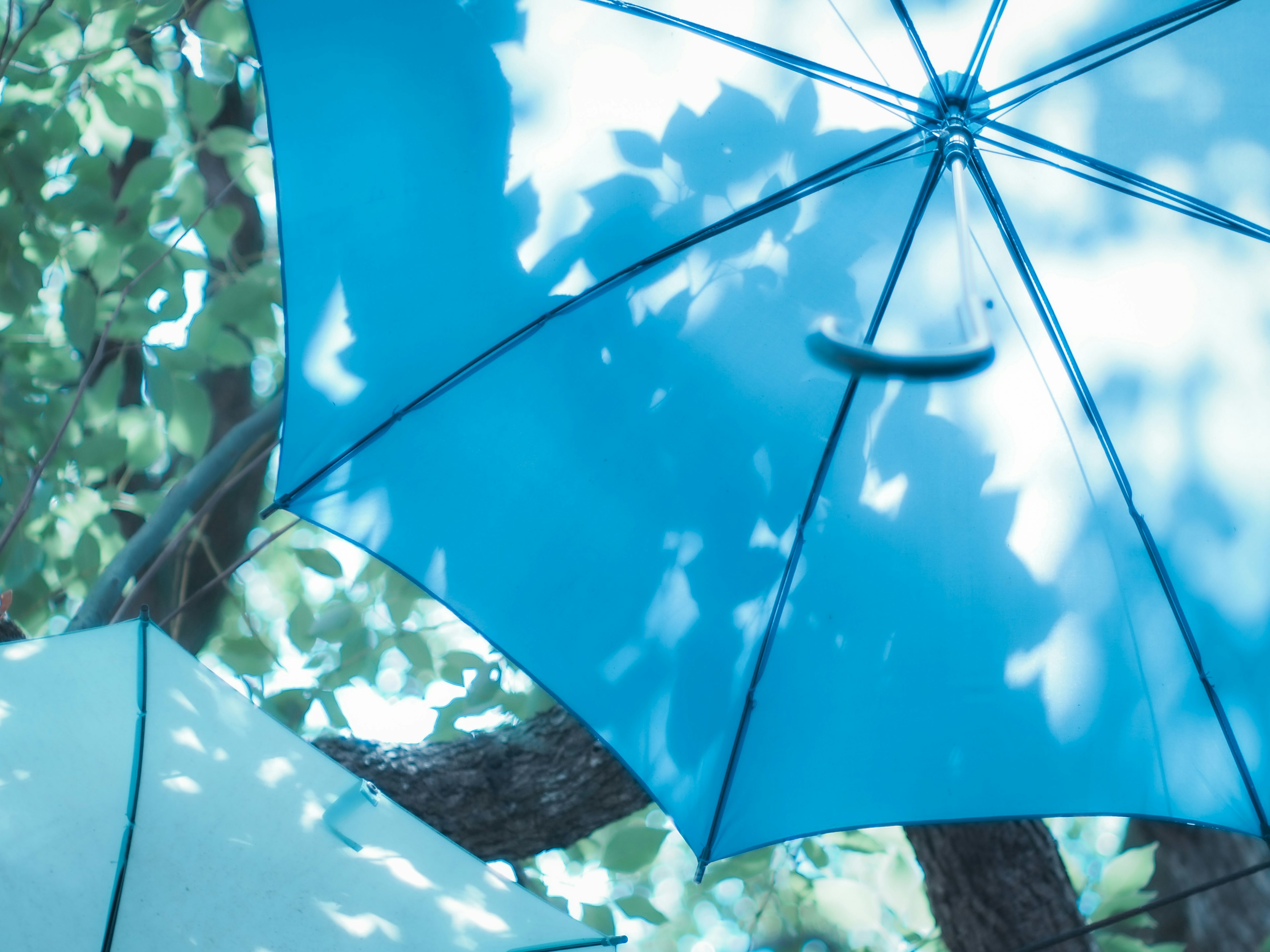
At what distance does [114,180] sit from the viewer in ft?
12.5

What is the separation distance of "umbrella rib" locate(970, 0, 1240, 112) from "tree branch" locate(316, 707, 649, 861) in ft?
6.84

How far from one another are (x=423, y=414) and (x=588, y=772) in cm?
146

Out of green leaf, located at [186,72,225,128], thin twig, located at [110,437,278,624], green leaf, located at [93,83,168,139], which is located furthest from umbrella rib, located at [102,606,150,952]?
green leaf, located at [186,72,225,128]

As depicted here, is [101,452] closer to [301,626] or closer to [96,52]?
[301,626]

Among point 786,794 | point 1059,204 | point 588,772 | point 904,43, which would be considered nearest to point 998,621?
point 786,794

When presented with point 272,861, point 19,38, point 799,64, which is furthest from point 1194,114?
point 19,38

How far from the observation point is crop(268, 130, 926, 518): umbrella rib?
193 cm

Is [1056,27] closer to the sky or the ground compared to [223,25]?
closer to the ground

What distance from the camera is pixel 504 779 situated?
300 centimetres

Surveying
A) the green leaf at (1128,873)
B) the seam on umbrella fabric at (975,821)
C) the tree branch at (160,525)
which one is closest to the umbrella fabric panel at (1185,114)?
the seam on umbrella fabric at (975,821)

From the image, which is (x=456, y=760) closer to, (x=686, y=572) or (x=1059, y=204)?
(x=686, y=572)

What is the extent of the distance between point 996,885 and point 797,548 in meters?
1.59

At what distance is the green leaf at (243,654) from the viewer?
2.97 meters

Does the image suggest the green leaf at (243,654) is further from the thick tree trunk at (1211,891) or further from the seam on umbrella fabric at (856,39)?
the thick tree trunk at (1211,891)
